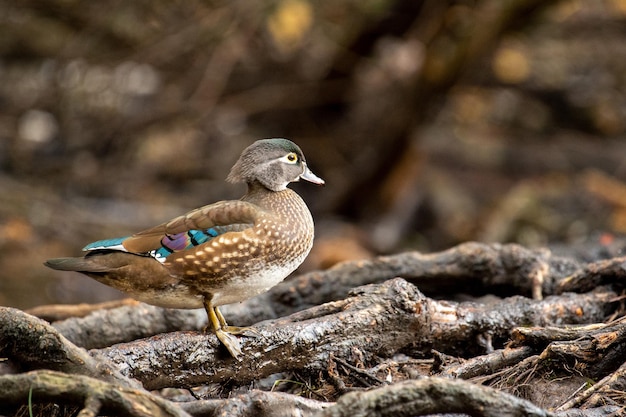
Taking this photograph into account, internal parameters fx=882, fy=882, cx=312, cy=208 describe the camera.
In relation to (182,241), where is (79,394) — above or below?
below

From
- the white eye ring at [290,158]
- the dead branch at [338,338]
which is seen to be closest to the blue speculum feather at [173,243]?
the dead branch at [338,338]

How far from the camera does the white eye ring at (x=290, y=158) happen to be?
4.47 m

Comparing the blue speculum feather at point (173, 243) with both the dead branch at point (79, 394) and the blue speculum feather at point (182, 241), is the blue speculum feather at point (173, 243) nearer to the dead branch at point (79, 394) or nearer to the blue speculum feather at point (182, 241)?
the blue speculum feather at point (182, 241)

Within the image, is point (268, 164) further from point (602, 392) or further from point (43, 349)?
point (602, 392)

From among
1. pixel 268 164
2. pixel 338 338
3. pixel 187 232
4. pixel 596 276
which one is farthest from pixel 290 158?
pixel 596 276

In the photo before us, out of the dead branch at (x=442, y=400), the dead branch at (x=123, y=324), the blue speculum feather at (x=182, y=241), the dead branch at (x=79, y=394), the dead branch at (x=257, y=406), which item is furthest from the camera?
the dead branch at (x=123, y=324)

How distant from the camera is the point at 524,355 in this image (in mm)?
4195

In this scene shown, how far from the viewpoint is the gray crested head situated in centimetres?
444

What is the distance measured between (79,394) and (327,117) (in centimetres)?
1033

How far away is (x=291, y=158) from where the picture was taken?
4.50 metres

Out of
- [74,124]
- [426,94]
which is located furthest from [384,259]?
[74,124]

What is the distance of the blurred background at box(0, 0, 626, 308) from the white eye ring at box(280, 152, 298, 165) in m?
4.63

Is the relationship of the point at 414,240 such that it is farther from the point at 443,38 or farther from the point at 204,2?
the point at 204,2

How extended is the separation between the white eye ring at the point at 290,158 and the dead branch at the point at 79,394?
5.43ft
